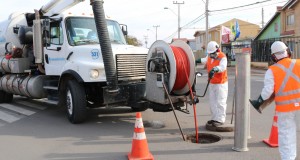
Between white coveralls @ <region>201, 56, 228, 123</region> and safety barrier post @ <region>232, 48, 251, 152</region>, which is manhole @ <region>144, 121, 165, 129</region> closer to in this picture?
white coveralls @ <region>201, 56, 228, 123</region>

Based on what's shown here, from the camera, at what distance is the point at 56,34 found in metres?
8.47

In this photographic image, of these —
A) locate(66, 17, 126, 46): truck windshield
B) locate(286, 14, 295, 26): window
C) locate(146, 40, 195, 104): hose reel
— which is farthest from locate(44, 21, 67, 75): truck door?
locate(286, 14, 295, 26): window

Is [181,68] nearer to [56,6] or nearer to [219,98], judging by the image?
[219,98]

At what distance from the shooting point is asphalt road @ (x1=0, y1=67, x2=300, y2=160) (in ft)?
18.1

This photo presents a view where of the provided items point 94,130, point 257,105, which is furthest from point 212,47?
point 94,130

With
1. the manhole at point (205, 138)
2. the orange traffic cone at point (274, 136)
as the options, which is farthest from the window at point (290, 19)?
the orange traffic cone at point (274, 136)

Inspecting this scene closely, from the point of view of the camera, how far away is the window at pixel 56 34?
830 cm

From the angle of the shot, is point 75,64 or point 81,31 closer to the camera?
point 75,64

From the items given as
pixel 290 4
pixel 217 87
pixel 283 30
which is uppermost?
pixel 290 4

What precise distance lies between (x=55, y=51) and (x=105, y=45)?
217 centimetres

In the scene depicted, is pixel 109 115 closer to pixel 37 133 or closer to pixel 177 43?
pixel 37 133

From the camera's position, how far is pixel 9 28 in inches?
429

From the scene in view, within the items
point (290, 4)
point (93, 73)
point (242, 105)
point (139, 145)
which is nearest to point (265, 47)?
point (290, 4)

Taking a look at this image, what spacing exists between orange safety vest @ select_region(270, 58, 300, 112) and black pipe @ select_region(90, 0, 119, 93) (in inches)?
138
